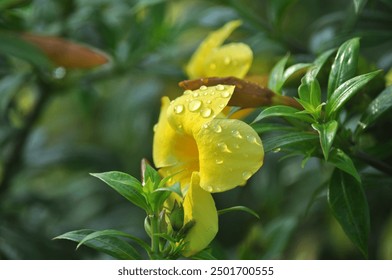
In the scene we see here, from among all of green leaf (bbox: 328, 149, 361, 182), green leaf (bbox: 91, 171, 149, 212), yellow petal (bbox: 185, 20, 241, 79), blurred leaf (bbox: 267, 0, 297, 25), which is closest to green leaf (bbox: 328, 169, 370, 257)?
green leaf (bbox: 328, 149, 361, 182)

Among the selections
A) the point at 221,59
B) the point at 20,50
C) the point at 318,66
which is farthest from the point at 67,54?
the point at 318,66

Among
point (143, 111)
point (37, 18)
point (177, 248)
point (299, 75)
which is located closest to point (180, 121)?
point (177, 248)

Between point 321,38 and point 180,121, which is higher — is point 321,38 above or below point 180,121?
below

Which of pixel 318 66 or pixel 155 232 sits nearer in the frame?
pixel 155 232

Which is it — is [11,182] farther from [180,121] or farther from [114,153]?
[180,121]

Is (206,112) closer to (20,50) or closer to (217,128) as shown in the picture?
(217,128)

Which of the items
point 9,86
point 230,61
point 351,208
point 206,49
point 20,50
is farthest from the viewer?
point 9,86
